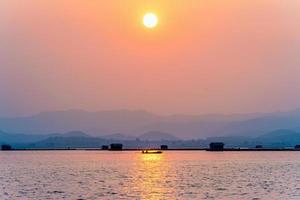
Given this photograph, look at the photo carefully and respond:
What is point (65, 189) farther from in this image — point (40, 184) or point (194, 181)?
point (194, 181)

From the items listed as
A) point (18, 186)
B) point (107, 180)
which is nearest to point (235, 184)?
point (107, 180)

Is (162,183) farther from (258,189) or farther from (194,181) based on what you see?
(258,189)

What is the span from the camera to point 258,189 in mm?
103625

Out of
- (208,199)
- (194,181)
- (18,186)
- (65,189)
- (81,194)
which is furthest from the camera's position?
(194,181)

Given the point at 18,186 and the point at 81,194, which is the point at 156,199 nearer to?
the point at 81,194

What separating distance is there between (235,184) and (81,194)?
27.4m

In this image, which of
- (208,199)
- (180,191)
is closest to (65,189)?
(180,191)

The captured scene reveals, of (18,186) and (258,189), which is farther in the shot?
(18,186)

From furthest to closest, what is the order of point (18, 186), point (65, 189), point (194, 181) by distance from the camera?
point (194, 181) < point (18, 186) < point (65, 189)

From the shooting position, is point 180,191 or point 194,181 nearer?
point 180,191

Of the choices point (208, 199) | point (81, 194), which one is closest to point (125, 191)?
point (81, 194)

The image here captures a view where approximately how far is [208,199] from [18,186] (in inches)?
1375

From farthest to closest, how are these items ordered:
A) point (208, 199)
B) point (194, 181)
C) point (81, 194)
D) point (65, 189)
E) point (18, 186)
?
point (194, 181)
point (18, 186)
point (65, 189)
point (81, 194)
point (208, 199)

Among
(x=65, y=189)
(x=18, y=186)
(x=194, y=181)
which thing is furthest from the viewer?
(x=194, y=181)
